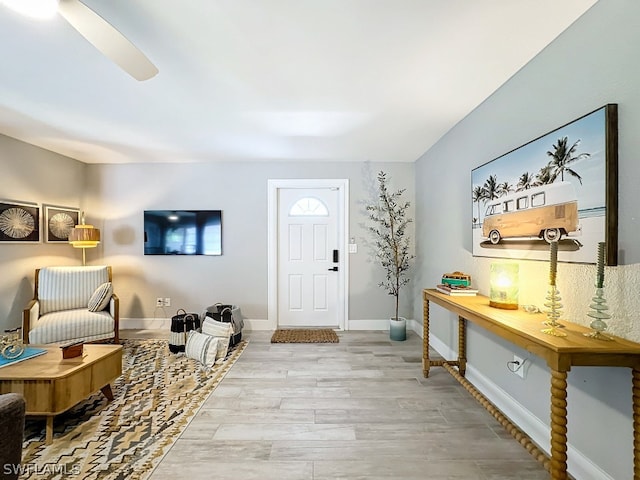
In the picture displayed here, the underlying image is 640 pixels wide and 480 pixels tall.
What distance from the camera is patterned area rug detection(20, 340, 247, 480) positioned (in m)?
1.67

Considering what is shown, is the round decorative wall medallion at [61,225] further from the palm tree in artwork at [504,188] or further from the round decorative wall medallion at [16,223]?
the palm tree in artwork at [504,188]

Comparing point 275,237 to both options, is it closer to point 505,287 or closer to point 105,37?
point 505,287

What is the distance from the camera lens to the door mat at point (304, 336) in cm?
376

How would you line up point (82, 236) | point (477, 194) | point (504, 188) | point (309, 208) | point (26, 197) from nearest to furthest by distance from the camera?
point (504, 188)
point (477, 194)
point (26, 197)
point (82, 236)
point (309, 208)

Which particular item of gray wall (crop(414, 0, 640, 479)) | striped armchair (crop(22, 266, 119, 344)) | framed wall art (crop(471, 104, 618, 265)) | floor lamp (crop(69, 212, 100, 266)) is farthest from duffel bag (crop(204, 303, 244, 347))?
framed wall art (crop(471, 104, 618, 265))

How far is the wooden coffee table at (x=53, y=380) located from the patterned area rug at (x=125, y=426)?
16cm

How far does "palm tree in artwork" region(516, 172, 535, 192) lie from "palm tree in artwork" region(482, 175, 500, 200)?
24cm

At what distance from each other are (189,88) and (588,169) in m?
2.47

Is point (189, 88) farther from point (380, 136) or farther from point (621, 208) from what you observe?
point (621, 208)

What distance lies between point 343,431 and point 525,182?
1.94 meters

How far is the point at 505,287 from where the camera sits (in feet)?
6.47

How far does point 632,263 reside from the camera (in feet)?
4.28

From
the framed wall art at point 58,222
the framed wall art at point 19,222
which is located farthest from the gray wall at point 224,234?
the framed wall art at point 19,222

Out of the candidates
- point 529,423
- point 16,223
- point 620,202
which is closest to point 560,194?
point 620,202
